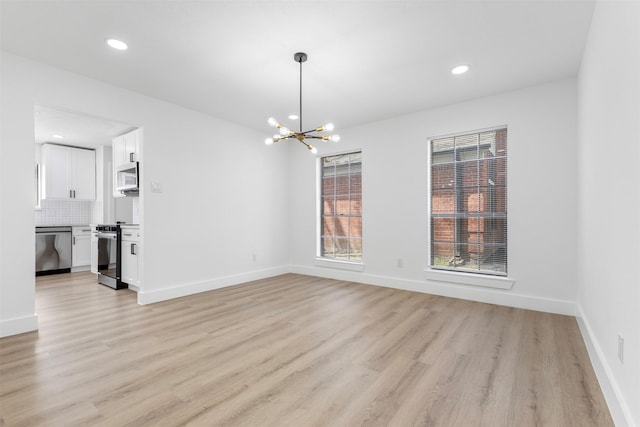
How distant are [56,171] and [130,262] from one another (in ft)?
11.0

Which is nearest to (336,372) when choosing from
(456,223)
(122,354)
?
(122,354)

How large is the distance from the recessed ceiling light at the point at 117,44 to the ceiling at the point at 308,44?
0.07 m

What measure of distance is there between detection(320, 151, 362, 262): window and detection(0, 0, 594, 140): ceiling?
1.67 m

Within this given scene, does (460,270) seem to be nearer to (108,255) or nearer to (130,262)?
(130,262)

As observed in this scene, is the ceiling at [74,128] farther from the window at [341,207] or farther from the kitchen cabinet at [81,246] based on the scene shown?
the window at [341,207]

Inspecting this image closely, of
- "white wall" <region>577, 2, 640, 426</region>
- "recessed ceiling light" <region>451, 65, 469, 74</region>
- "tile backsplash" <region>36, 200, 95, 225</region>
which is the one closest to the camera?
"white wall" <region>577, 2, 640, 426</region>

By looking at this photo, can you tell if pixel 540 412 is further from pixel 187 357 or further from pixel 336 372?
pixel 187 357

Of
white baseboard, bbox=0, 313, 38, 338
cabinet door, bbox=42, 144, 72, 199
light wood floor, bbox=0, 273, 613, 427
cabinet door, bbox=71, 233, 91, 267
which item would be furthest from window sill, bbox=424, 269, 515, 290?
cabinet door, bbox=42, 144, 72, 199

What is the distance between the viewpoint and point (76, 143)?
607 cm

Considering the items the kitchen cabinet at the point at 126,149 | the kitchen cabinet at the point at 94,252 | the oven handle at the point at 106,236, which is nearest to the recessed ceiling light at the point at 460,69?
the kitchen cabinet at the point at 126,149

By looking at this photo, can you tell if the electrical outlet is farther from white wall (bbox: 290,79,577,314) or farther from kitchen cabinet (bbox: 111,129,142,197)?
kitchen cabinet (bbox: 111,129,142,197)

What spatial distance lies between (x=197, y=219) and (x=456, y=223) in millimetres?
3854

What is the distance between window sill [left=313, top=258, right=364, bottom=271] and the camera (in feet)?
17.1

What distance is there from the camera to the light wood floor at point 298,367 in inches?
67.6
